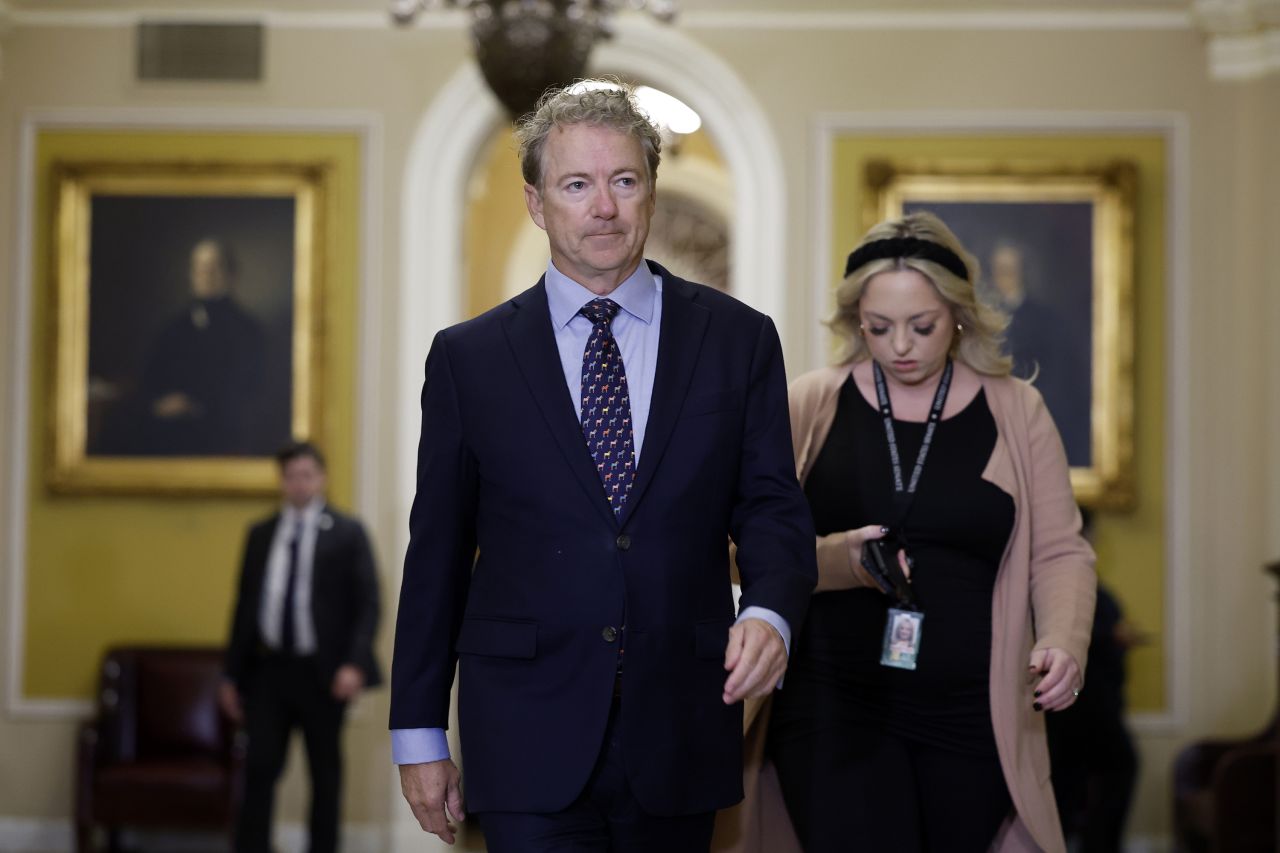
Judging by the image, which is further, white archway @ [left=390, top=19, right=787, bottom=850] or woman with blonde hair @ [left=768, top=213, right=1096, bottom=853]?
white archway @ [left=390, top=19, right=787, bottom=850]

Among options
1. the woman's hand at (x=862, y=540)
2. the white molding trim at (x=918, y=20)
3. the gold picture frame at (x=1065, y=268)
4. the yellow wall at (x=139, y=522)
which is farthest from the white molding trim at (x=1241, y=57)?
the woman's hand at (x=862, y=540)

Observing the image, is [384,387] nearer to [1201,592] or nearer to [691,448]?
[1201,592]

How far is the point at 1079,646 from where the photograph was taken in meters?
2.82

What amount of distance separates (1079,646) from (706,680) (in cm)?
87

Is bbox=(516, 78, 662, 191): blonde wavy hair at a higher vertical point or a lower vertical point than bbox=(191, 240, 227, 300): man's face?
lower

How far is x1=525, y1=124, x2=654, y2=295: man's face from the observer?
2.32 meters

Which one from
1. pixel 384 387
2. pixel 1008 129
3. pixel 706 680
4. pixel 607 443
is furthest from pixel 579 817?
pixel 1008 129

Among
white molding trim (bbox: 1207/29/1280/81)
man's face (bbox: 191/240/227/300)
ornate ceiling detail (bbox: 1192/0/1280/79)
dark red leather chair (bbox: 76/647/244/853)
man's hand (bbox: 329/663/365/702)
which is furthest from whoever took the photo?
man's face (bbox: 191/240/227/300)

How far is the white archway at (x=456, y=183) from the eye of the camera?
7.15m

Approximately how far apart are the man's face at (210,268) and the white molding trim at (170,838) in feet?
8.25

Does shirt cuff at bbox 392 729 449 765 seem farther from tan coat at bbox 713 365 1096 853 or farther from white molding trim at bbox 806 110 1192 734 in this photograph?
white molding trim at bbox 806 110 1192 734

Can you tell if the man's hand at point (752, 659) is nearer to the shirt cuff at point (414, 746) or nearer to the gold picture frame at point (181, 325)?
the shirt cuff at point (414, 746)

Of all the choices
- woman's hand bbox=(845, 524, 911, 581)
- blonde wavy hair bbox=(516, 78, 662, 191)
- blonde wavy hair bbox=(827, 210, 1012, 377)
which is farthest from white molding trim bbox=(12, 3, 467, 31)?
blonde wavy hair bbox=(516, 78, 662, 191)

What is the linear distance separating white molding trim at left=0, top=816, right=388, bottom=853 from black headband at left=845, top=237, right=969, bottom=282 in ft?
16.1
